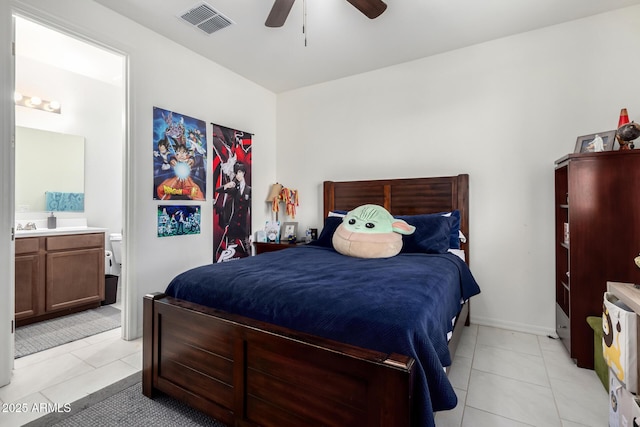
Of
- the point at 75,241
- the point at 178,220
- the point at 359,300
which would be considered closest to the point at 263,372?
the point at 359,300

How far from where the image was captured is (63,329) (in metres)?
2.76

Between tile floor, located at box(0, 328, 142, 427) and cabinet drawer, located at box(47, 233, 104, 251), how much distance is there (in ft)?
3.47

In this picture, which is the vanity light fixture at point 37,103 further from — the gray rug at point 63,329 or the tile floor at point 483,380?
the tile floor at point 483,380

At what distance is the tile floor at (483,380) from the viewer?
160 centimetres

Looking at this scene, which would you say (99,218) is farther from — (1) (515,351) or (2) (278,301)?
(1) (515,351)

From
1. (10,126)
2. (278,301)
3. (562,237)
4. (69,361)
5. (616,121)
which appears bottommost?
(69,361)

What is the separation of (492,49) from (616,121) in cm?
121

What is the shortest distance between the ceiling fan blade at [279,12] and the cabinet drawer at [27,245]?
2.91 meters

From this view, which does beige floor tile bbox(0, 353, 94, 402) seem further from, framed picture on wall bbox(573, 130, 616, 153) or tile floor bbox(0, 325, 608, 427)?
framed picture on wall bbox(573, 130, 616, 153)

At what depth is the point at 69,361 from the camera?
7.19ft

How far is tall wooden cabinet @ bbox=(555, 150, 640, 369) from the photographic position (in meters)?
1.96

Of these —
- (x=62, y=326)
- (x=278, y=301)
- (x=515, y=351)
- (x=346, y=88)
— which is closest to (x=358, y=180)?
(x=346, y=88)

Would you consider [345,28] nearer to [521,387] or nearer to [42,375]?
[521,387]

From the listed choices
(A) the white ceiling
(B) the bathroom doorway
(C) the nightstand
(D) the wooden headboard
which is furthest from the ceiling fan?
(C) the nightstand
